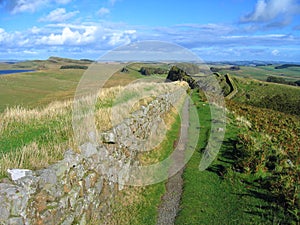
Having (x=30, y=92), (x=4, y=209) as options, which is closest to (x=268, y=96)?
(x=30, y=92)

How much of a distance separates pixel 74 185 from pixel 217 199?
5.74 metres

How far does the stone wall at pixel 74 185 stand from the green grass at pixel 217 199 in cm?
261

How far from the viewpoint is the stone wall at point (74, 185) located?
5199mm

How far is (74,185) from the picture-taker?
7137 mm

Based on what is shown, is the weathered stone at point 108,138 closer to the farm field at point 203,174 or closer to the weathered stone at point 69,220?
the farm field at point 203,174

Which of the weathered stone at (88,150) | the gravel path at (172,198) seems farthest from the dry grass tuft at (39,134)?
the gravel path at (172,198)

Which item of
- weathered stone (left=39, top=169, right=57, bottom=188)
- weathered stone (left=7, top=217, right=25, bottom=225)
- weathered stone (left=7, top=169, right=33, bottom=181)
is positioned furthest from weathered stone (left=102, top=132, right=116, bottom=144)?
weathered stone (left=7, top=217, right=25, bottom=225)

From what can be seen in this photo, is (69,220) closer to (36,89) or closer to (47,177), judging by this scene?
(47,177)

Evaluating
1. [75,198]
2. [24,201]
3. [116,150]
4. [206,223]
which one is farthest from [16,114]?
[206,223]

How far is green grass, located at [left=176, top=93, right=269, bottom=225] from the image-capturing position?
9312 millimetres

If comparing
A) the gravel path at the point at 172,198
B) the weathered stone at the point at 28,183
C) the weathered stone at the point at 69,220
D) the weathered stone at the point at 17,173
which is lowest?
the gravel path at the point at 172,198

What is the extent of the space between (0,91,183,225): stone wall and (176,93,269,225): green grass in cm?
261

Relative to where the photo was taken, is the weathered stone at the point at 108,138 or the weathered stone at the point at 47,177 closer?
the weathered stone at the point at 47,177

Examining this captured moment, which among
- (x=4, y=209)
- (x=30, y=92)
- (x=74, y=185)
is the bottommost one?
(x=30, y=92)
